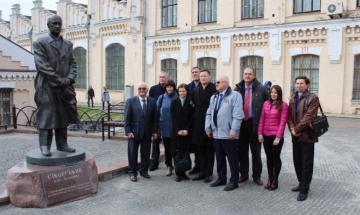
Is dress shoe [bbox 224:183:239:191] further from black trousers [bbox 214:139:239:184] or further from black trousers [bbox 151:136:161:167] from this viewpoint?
black trousers [bbox 151:136:161:167]

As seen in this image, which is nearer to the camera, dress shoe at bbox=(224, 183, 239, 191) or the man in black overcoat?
dress shoe at bbox=(224, 183, 239, 191)

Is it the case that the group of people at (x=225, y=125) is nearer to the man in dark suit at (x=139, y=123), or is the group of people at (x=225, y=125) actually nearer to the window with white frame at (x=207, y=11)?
the man in dark suit at (x=139, y=123)

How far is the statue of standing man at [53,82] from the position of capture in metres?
5.88

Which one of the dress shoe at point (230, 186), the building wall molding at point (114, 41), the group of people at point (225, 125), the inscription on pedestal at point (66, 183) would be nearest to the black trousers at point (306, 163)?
the group of people at point (225, 125)

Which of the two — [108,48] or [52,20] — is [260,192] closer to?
[52,20]

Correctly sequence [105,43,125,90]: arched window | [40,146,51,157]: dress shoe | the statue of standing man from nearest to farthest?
the statue of standing man, [40,146,51,157]: dress shoe, [105,43,125,90]: arched window

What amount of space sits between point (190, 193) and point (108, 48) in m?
21.6

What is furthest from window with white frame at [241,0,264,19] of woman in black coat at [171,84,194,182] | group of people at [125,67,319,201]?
woman in black coat at [171,84,194,182]

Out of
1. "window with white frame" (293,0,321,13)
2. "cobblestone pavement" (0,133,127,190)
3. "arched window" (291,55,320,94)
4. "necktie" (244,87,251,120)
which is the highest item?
"window with white frame" (293,0,321,13)

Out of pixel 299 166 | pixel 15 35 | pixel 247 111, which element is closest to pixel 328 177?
pixel 299 166

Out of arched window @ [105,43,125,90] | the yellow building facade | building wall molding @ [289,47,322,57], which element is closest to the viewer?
the yellow building facade

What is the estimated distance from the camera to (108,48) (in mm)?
26750

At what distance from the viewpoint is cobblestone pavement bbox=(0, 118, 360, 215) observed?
18.4 feet

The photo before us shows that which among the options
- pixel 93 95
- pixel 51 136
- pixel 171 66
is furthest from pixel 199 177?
pixel 93 95
